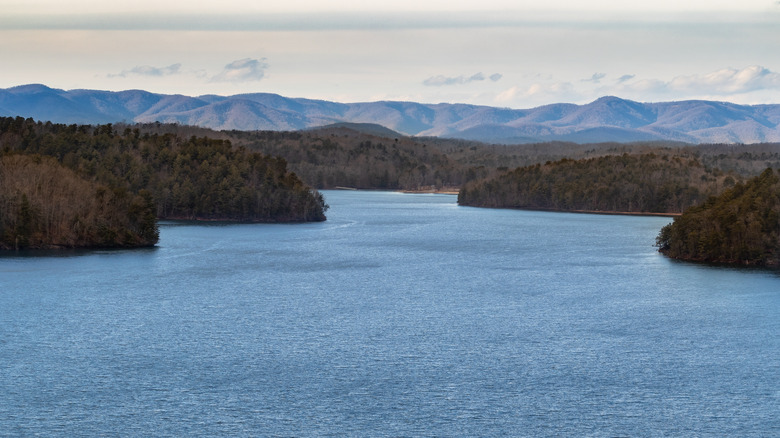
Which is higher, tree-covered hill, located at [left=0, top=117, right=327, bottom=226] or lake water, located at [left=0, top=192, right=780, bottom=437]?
tree-covered hill, located at [left=0, top=117, right=327, bottom=226]

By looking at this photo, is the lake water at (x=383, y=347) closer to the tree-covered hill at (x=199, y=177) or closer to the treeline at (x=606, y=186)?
the tree-covered hill at (x=199, y=177)

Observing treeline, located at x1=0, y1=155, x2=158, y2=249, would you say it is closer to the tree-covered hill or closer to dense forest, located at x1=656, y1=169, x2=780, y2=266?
the tree-covered hill

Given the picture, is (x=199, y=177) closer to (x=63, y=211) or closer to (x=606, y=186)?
(x=63, y=211)

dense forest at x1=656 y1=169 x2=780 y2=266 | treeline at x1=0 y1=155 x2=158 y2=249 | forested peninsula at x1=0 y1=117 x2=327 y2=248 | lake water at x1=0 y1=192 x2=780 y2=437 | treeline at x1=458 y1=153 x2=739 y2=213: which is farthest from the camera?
treeline at x1=458 y1=153 x2=739 y2=213

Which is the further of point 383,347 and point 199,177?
point 199,177

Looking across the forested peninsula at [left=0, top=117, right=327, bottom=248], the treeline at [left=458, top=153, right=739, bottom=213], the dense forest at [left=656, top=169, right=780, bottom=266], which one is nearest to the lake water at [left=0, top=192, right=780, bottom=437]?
the dense forest at [left=656, top=169, right=780, bottom=266]

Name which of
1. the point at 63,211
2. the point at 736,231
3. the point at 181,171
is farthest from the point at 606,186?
the point at 63,211

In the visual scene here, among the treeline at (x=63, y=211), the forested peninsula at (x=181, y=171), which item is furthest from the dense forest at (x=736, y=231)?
the forested peninsula at (x=181, y=171)
